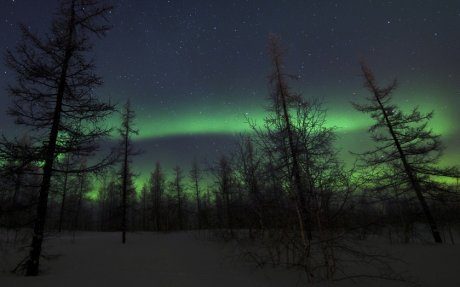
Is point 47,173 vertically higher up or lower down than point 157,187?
lower down

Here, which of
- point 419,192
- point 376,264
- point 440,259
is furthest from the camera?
point 419,192

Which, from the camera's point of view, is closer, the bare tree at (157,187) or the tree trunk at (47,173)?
the tree trunk at (47,173)

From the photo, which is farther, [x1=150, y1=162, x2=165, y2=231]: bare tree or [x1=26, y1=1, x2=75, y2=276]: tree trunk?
[x1=150, y1=162, x2=165, y2=231]: bare tree

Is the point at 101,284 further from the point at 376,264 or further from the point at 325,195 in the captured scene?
the point at 376,264

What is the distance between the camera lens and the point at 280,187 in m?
7.68

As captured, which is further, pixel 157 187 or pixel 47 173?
pixel 157 187

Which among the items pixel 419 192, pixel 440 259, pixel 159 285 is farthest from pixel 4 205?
pixel 419 192

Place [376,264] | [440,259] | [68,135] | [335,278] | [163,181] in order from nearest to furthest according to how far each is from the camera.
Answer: [335,278], [376,264], [68,135], [440,259], [163,181]

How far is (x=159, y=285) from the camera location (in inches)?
273

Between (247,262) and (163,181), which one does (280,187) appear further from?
(163,181)

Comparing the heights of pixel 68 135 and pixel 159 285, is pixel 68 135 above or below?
above

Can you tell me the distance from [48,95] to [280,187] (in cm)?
880

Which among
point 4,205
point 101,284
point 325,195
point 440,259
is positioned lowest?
point 440,259

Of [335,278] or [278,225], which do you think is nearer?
[335,278]
